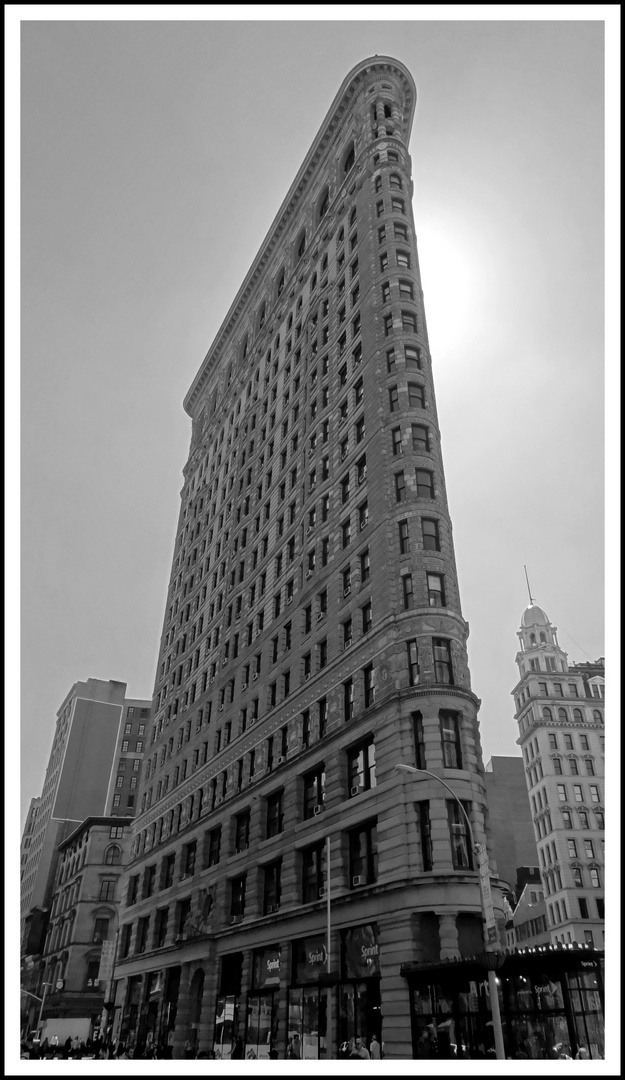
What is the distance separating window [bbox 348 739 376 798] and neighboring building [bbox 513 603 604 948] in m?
71.7

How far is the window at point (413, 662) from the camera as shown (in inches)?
1467

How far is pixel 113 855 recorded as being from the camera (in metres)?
102

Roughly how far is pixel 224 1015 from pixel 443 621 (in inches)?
1110

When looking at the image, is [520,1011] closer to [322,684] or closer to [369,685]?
[369,685]

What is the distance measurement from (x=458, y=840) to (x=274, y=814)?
18.1m

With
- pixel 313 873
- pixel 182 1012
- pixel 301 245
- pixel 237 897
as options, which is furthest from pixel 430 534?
pixel 301 245

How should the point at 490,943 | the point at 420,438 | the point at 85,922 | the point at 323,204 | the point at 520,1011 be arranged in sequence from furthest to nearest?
the point at 85,922 < the point at 323,204 < the point at 420,438 < the point at 490,943 < the point at 520,1011

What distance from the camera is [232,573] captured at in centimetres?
A: 6944

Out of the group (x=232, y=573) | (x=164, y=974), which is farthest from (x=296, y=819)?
(x=232, y=573)

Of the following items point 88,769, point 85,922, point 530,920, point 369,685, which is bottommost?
point 85,922

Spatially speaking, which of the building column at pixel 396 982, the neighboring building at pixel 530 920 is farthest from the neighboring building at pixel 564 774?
the building column at pixel 396 982

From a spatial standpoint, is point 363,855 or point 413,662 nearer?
point 363,855

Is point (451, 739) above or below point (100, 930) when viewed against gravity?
above

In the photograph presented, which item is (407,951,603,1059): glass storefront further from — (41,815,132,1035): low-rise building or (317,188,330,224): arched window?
(317,188,330,224): arched window
